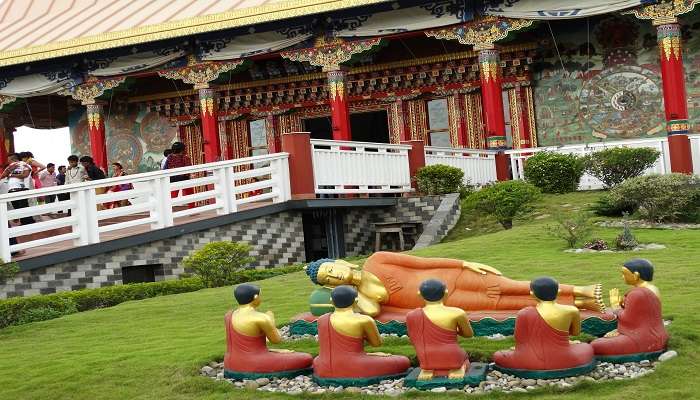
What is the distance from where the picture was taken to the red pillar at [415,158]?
1894 centimetres

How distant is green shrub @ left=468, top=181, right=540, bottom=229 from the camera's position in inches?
604

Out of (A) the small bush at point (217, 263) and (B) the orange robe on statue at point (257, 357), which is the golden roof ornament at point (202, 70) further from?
(B) the orange robe on statue at point (257, 357)

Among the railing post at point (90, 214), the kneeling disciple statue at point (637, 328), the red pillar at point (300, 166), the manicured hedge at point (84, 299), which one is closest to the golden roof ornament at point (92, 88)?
the red pillar at point (300, 166)

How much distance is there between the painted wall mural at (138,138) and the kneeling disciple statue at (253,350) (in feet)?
67.2

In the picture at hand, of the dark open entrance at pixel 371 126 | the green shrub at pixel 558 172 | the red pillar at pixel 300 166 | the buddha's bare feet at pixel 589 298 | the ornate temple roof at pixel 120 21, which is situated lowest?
the buddha's bare feet at pixel 589 298

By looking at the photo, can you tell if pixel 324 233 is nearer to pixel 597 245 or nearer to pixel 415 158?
pixel 415 158

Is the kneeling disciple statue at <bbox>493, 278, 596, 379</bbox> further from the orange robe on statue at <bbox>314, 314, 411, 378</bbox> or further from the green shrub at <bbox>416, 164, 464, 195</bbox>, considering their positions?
the green shrub at <bbox>416, 164, 464, 195</bbox>

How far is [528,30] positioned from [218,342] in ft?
49.9

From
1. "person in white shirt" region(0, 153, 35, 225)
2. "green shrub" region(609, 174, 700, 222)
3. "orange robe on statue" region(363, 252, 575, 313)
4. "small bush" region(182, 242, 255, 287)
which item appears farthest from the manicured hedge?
"green shrub" region(609, 174, 700, 222)

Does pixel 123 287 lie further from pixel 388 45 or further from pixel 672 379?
pixel 388 45

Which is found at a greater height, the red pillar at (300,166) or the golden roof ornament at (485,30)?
the golden roof ornament at (485,30)

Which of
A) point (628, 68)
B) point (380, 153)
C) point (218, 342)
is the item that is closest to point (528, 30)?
point (628, 68)

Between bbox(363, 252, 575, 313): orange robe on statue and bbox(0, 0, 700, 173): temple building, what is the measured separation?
1141 centimetres

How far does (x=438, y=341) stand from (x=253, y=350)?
1.38m
